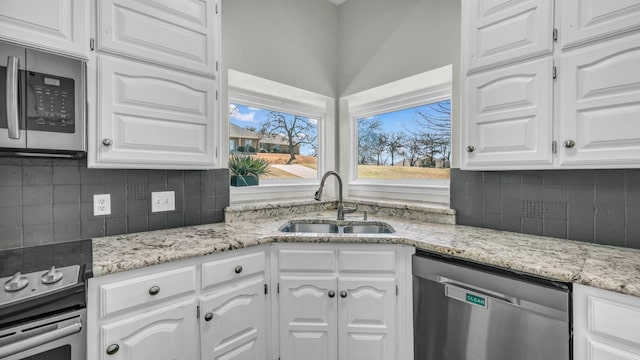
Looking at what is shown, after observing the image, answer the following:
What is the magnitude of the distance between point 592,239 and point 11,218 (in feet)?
8.91

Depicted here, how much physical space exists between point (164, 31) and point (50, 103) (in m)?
0.62

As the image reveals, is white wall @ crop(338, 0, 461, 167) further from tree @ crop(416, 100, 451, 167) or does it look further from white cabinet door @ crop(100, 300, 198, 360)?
white cabinet door @ crop(100, 300, 198, 360)

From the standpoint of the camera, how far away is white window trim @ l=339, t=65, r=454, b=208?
2.21 m

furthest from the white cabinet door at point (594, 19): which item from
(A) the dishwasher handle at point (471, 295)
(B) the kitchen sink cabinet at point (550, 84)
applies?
(A) the dishwasher handle at point (471, 295)

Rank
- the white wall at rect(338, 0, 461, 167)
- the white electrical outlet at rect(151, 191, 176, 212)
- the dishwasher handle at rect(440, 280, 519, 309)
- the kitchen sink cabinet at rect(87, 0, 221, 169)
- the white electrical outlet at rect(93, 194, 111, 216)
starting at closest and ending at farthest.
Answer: the dishwasher handle at rect(440, 280, 519, 309)
the kitchen sink cabinet at rect(87, 0, 221, 169)
the white electrical outlet at rect(93, 194, 111, 216)
the white electrical outlet at rect(151, 191, 176, 212)
the white wall at rect(338, 0, 461, 167)

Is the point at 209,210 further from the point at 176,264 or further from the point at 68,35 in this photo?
the point at 68,35

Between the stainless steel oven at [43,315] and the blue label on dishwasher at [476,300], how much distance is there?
1.48 m

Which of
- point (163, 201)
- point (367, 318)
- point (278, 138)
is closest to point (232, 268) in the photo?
point (163, 201)

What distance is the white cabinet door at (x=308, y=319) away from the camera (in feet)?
5.32

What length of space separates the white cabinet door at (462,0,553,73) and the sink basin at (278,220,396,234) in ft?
3.69

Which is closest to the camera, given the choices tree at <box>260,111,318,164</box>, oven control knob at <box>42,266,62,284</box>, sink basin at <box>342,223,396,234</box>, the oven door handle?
the oven door handle

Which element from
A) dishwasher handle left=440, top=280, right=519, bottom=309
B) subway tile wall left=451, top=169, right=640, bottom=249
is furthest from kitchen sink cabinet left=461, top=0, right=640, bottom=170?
dishwasher handle left=440, top=280, right=519, bottom=309

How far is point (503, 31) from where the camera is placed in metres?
1.47

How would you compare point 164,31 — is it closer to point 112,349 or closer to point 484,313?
point 112,349
